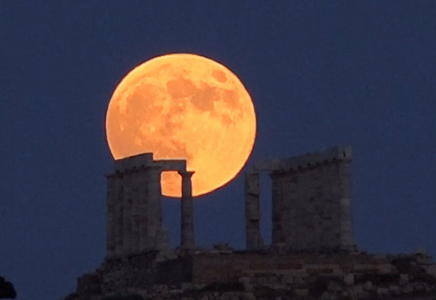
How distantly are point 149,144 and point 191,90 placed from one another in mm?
2998

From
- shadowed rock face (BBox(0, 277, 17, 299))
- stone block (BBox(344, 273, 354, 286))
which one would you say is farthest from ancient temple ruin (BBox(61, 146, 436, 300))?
shadowed rock face (BBox(0, 277, 17, 299))

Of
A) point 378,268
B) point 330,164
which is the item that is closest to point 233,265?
point 378,268

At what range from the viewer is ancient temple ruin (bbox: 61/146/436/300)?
5538cm

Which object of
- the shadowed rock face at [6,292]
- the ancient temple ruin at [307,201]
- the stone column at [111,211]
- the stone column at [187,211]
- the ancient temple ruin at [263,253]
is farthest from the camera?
the stone column at [111,211]

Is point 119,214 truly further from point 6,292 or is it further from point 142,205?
point 6,292

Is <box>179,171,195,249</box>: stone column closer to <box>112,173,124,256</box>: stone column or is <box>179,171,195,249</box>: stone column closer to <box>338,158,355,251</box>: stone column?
<box>112,173,124,256</box>: stone column

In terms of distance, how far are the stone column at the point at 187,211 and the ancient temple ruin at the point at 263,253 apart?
0.04 m

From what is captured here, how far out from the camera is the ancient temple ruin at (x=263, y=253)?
182 ft

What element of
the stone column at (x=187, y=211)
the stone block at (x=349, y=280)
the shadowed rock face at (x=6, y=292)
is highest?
the stone column at (x=187, y=211)

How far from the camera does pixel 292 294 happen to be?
54750mm

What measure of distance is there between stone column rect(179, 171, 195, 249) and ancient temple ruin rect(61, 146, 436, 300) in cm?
4

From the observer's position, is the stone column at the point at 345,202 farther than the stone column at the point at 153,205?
Yes

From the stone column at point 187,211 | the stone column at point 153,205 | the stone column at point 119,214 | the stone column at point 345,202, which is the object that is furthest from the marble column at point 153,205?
the stone column at point 345,202

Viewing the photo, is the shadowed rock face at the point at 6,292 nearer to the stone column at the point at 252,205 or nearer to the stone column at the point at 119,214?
the stone column at the point at 119,214
